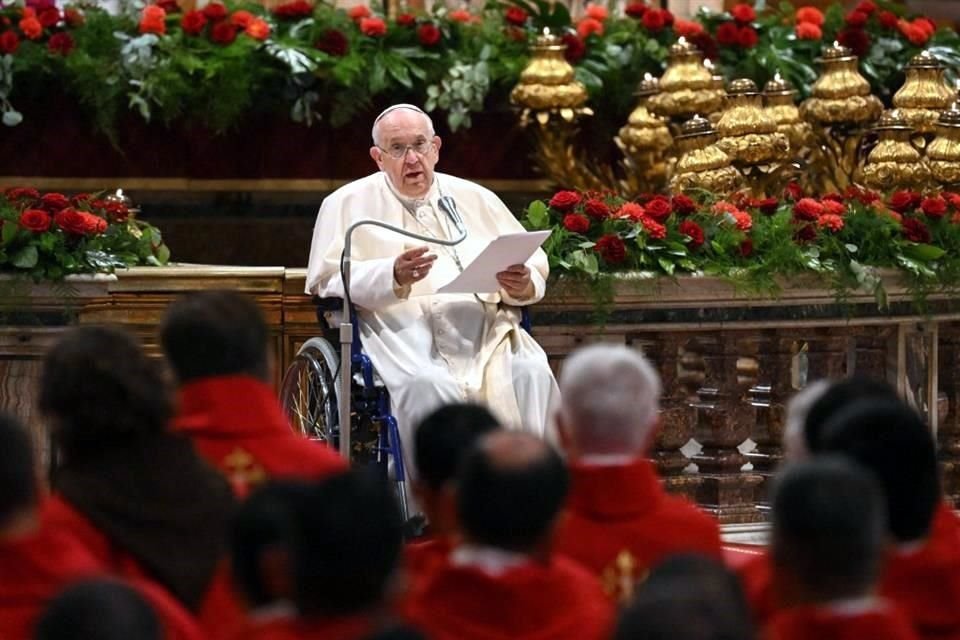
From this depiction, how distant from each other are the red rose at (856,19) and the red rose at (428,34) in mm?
2255

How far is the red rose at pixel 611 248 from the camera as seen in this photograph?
853cm

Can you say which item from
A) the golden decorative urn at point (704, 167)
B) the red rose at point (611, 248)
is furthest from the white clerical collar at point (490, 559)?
the golden decorative urn at point (704, 167)

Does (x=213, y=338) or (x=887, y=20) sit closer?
(x=213, y=338)

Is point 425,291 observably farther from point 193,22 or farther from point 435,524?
point 435,524

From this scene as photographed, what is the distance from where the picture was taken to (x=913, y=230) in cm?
911

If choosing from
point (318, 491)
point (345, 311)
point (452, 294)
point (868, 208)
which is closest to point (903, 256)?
point (868, 208)

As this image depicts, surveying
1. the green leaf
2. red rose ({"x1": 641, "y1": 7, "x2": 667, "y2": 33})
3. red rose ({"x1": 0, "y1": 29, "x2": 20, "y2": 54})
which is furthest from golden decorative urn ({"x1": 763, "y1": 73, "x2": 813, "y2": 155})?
the green leaf

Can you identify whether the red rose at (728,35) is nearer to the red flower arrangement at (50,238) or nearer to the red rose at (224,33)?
the red rose at (224,33)

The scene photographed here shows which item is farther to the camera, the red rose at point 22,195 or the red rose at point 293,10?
the red rose at point 293,10

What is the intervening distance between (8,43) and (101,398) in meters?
7.31

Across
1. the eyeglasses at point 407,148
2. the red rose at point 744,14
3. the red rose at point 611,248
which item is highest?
the red rose at point 744,14

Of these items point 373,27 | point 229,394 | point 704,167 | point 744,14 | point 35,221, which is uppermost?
point 744,14

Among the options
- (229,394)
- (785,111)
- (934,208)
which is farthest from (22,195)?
(229,394)

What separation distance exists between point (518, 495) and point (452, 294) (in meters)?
4.70
